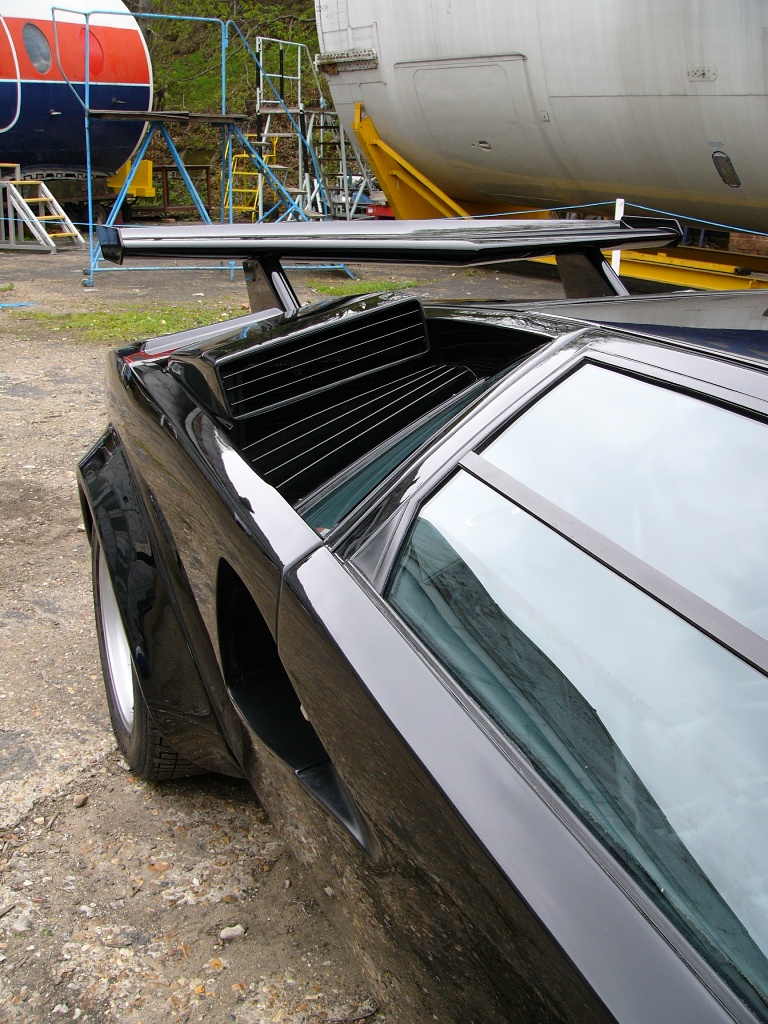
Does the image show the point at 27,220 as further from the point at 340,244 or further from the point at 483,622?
the point at 483,622

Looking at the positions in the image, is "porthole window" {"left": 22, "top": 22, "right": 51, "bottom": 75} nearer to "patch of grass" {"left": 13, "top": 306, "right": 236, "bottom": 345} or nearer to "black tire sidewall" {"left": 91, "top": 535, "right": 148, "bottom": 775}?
"patch of grass" {"left": 13, "top": 306, "right": 236, "bottom": 345}

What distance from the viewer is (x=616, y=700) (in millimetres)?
1086

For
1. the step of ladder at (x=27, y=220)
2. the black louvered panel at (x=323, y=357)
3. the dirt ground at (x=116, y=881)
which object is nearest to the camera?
the dirt ground at (x=116, y=881)

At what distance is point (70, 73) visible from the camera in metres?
13.8

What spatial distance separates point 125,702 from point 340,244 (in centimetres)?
128

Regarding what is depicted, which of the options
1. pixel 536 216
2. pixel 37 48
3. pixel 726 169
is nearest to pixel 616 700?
pixel 726 169

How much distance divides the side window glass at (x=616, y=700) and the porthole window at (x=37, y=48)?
1454cm

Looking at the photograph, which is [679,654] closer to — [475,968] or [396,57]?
[475,968]

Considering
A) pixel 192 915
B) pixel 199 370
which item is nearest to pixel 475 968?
pixel 192 915

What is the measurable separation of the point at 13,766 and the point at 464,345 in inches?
62.9

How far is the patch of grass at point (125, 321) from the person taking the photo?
7620mm

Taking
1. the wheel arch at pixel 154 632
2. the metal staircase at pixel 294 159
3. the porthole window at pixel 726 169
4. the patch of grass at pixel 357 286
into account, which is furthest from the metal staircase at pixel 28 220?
the wheel arch at pixel 154 632

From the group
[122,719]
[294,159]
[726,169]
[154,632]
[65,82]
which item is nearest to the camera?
[154,632]

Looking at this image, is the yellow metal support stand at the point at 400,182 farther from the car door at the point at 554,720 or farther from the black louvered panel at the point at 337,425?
the car door at the point at 554,720
